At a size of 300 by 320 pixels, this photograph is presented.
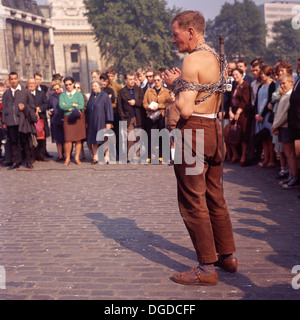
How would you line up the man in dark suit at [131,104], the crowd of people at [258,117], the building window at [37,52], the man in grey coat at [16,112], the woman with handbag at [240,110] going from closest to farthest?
the crowd of people at [258,117] → the woman with handbag at [240,110] → the man in grey coat at [16,112] → the man in dark suit at [131,104] → the building window at [37,52]

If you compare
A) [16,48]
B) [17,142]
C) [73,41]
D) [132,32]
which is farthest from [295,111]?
[73,41]

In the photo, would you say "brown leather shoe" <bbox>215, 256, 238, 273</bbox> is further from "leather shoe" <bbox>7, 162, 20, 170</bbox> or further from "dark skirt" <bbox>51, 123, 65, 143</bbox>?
"dark skirt" <bbox>51, 123, 65, 143</bbox>

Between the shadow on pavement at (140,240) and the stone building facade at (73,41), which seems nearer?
the shadow on pavement at (140,240)

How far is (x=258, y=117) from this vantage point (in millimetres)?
11469

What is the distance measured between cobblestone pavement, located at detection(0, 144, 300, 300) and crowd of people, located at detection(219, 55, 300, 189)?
113cm

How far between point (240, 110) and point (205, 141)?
7.80 meters

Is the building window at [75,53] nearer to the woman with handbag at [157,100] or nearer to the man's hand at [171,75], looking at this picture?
the woman with handbag at [157,100]

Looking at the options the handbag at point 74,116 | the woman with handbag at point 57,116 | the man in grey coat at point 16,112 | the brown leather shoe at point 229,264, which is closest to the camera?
the brown leather shoe at point 229,264

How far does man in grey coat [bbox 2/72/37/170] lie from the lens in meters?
12.6

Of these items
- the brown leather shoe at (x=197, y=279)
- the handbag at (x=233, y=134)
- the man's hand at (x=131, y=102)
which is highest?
the man's hand at (x=131, y=102)

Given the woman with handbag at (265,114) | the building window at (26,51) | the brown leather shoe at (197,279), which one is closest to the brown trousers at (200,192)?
the brown leather shoe at (197,279)

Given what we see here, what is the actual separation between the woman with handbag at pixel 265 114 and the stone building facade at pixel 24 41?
5435 centimetres

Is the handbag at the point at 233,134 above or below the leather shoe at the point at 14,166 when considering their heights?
above

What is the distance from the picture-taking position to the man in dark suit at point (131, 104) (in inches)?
538
